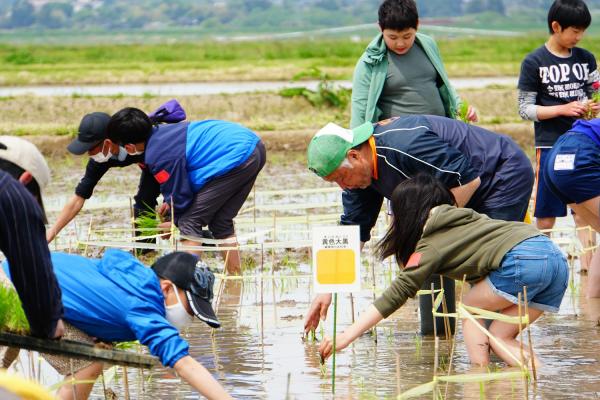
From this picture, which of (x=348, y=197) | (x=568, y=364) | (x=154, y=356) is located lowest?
(x=568, y=364)

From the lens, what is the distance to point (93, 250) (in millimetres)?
8625

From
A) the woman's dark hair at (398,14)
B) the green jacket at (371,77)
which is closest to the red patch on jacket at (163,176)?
the green jacket at (371,77)

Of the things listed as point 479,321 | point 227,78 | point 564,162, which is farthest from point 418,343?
point 227,78

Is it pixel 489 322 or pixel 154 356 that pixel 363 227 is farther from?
pixel 154 356

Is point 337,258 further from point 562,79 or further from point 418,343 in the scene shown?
point 562,79

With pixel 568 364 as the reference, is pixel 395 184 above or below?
above

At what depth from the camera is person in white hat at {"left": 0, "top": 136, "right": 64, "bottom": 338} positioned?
11.9 feet

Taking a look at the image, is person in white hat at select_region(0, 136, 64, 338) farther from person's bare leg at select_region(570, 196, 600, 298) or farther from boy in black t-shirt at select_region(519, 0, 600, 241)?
boy in black t-shirt at select_region(519, 0, 600, 241)

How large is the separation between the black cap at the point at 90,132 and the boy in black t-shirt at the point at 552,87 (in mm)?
2464

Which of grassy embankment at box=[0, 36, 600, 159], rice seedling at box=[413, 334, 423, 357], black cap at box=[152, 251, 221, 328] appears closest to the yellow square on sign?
black cap at box=[152, 251, 221, 328]

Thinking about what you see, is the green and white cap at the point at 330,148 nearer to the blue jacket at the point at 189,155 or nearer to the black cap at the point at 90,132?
the blue jacket at the point at 189,155

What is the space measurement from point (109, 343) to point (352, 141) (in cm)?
134

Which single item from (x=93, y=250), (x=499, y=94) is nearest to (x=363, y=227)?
(x=93, y=250)

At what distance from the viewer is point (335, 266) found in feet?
16.4
